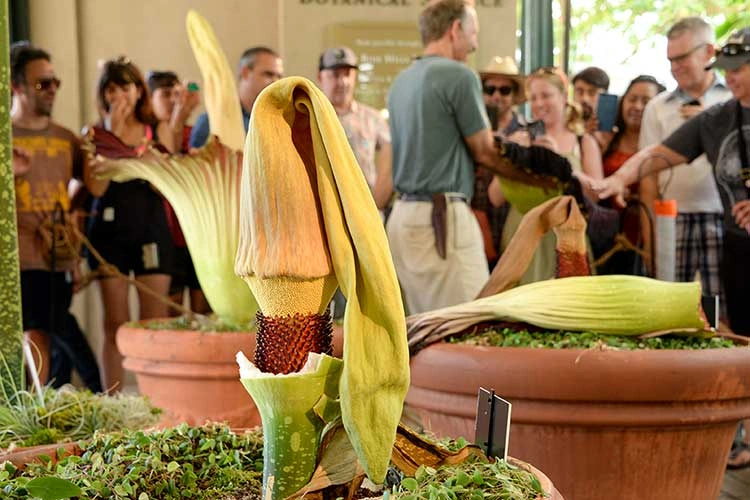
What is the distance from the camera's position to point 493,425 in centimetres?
87

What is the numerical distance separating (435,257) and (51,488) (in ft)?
6.59

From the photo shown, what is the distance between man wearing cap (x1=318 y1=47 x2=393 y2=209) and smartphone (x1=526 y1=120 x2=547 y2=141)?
0.53 metres

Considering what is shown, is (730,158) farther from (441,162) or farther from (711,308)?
(711,308)

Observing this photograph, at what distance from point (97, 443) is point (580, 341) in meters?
0.74

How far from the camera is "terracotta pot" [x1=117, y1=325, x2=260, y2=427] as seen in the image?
174 centimetres

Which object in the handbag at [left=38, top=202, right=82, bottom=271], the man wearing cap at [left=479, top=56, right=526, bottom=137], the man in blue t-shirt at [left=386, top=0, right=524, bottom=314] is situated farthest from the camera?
the man wearing cap at [left=479, top=56, right=526, bottom=137]

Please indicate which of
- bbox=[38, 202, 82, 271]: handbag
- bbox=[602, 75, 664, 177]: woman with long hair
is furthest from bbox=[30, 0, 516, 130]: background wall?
bbox=[38, 202, 82, 271]: handbag

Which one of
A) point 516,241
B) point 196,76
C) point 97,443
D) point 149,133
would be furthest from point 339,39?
point 97,443

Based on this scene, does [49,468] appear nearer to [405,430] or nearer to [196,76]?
[405,430]

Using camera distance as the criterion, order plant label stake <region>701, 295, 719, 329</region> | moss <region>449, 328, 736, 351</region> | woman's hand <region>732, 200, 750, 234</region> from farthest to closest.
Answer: woman's hand <region>732, 200, 750, 234</region>
plant label stake <region>701, 295, 719, 329</region>
moss <region>449, 328, 736, 351</region>

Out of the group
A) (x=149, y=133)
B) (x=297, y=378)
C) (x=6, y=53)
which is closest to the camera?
(x=297, y=378)

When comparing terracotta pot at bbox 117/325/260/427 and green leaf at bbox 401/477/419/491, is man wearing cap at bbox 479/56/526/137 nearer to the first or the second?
terracotta pot at bbox 117/325/260/427

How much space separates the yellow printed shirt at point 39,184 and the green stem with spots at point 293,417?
88.3 inches

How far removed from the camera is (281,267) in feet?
2.47
